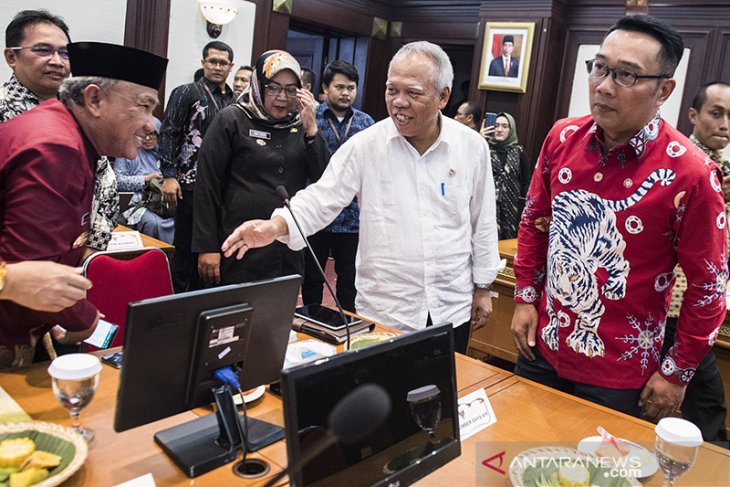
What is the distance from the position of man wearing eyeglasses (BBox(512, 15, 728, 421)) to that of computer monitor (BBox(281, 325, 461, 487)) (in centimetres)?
73

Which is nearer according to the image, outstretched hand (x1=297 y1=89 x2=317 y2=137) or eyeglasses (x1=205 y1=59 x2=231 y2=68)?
outstretched hand (x1=297 y1=89 x2=317 y2=137)

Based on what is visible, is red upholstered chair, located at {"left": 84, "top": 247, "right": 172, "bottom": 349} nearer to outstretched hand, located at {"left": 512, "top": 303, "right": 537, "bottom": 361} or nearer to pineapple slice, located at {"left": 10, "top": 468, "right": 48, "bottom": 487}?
pineapple slice, located at {"left": 10, "top": 468, "right": 48, "bottom": 487}

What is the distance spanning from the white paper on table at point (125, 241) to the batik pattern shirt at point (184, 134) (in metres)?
0.82

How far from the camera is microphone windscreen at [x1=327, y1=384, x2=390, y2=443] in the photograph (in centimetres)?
97

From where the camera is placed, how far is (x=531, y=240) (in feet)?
6.56

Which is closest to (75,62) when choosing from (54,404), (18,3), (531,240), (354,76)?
(54,404)

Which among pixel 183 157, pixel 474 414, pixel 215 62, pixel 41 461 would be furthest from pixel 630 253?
pixel 215 62

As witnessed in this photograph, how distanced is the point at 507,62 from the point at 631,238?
5.20 m

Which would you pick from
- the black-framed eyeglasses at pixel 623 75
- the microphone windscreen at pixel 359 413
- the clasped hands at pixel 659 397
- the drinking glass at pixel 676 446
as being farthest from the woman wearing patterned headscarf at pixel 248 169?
the drinking glass at pixel 676 446

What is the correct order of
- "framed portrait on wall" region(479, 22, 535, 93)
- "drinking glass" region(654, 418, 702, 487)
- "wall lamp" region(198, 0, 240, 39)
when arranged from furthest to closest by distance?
"framed portrait on wall" region(479, 22, 535, 93)
"wall lamp" region(198, 0, 240, 39)
"drinking glass" region(654, 418, 702, 487)

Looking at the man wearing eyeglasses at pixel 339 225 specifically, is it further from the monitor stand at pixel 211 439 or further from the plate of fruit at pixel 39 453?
the plate of fruit at pixel 39 453

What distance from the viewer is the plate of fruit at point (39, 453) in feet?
3.41

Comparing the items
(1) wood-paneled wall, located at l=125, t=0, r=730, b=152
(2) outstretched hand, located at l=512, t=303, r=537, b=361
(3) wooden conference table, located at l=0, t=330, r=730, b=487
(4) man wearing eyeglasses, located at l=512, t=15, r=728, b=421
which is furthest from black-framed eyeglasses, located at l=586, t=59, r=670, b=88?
(1) wood-paneled wall, located at l=125, t=0, r=730, b=152

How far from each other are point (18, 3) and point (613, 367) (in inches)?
179
